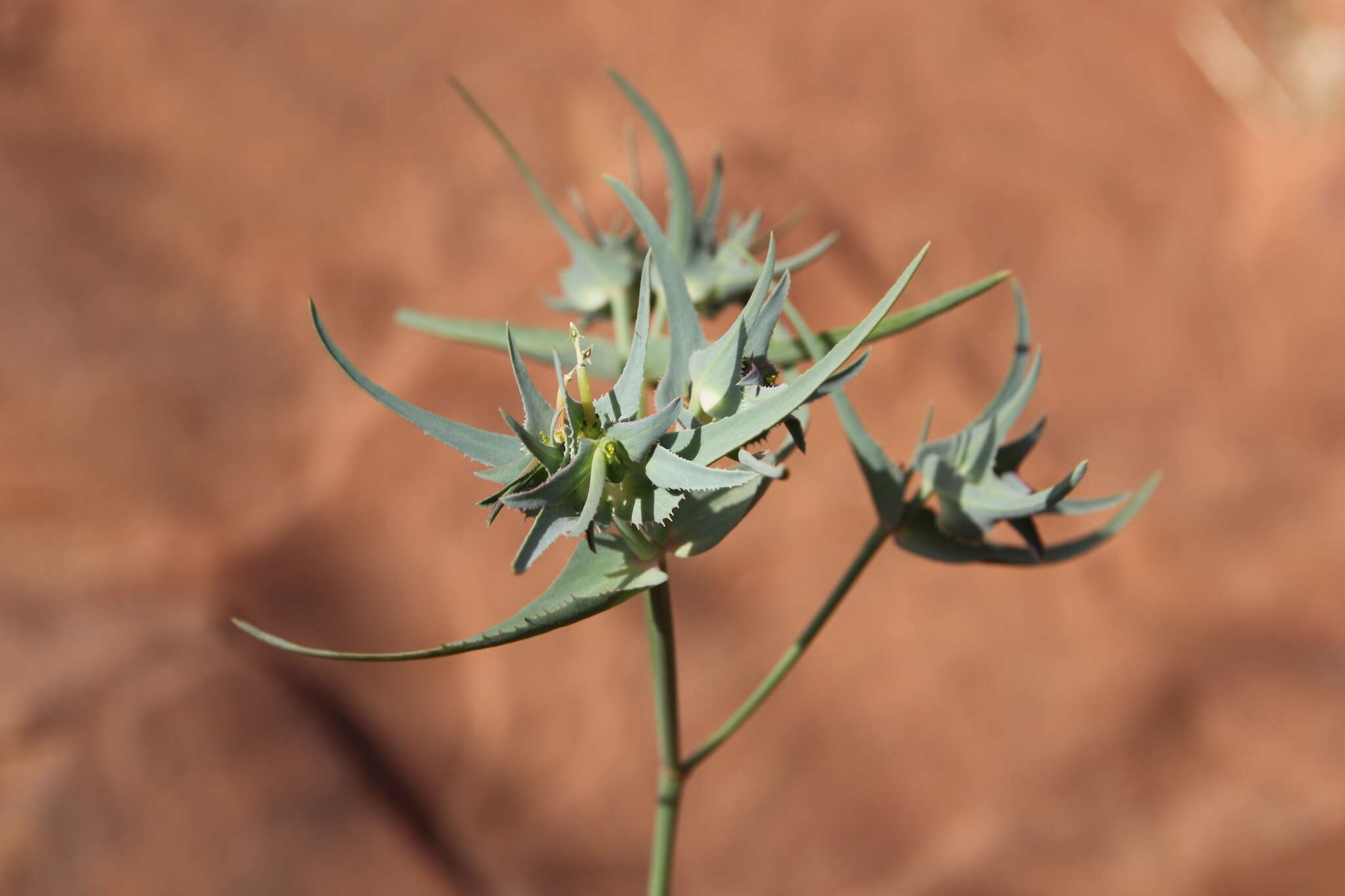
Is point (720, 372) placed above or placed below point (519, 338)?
below

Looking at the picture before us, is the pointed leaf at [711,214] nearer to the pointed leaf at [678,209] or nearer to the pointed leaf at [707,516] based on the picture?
the pointed leaf at [678,209]

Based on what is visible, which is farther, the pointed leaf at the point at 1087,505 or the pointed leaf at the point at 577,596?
the pointed leaf at the point at 1087,505

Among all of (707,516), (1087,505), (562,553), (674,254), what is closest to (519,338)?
(674,254)

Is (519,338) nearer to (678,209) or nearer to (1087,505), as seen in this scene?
(678,209)

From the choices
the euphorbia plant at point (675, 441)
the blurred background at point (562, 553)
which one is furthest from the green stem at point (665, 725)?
the blurred background at point (562, 553)

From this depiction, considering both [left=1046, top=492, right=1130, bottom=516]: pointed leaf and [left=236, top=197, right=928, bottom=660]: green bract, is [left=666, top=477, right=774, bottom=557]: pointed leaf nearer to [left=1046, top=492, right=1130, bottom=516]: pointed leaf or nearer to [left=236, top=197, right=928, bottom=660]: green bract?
[left=236, top=197, right=928, bottom=660]: green bract

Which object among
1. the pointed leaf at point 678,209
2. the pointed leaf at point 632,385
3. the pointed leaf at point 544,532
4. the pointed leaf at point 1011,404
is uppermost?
the pointed leaf at point 678,209
